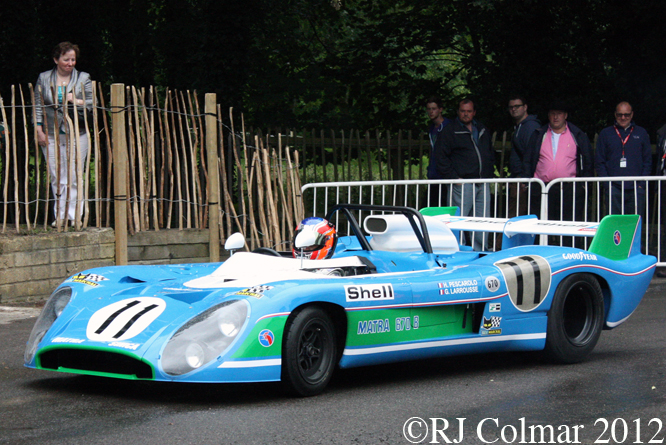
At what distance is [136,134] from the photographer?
9.91 metres

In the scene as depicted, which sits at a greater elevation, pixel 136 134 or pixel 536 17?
pixel 536 17

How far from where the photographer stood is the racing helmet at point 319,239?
6379mm

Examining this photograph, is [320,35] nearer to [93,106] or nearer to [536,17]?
[536,17]

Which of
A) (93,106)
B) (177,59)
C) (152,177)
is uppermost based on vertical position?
(177,59)

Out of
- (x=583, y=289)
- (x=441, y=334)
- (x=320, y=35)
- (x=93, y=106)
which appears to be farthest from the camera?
(x=320, y=35)

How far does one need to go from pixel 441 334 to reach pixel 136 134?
16.1ft

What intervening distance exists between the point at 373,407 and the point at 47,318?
2.07 metres

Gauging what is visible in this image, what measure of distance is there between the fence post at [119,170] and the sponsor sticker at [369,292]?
4559 millimetres

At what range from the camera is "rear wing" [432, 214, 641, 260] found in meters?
7.20

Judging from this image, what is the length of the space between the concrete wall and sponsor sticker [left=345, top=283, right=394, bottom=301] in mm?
4363

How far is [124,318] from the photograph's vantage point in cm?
538

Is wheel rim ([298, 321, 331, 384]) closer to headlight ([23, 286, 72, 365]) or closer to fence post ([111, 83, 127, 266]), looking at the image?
headlight ([23, 286, 72, 365])

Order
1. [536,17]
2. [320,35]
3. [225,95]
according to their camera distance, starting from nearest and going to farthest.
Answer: [225,95]
[536,17]
[320,35]

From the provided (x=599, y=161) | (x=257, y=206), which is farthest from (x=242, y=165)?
(x=599, y=161)
